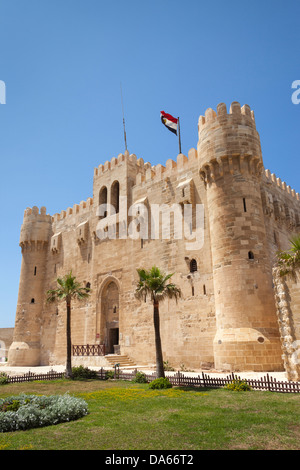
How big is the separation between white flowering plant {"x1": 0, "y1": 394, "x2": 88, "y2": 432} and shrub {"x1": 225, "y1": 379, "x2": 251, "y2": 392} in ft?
17.4

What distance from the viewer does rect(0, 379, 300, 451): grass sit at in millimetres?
6406

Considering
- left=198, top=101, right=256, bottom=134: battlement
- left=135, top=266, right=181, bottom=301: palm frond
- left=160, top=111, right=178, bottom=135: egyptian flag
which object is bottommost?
left=135, top=266, right=181, bottom=301: palm frond

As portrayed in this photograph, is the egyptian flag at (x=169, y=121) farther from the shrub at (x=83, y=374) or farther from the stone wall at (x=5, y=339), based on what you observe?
the stone wall at (x=5, y=339)

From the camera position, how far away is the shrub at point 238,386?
11.8 meters

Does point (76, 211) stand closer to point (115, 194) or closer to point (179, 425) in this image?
point (115, 194)

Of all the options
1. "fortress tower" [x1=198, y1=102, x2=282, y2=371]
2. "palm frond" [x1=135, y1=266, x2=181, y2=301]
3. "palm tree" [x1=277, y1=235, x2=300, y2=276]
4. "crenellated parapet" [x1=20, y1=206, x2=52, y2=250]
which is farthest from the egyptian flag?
"palm tree" [x1=277, y1=235, x2=300, y2=276]

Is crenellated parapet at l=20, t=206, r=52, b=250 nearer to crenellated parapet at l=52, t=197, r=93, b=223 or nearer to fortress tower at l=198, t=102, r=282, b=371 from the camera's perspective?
crenellated parapet at l=52, t=197, r=93, b=223

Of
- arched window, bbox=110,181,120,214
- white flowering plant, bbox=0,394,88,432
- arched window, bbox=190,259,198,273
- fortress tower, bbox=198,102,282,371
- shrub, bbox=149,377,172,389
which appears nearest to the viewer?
white flowering plant, bbox=0,394,88,432

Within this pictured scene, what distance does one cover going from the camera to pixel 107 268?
87.5 feet

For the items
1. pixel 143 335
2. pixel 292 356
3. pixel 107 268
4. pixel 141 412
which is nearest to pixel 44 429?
Result: pixel 141 412

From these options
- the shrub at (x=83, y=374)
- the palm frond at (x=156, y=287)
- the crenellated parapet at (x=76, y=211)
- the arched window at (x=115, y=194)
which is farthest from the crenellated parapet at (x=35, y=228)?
the palm frond at (x=156, y=287)

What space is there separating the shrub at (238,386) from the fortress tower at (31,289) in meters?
23.6

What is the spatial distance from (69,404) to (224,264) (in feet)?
37.5

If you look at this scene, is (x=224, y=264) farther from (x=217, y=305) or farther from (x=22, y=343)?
(x=22, y=343)
